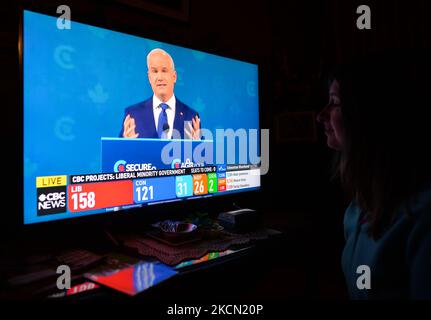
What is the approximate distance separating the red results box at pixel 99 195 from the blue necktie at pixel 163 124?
0.80 ft

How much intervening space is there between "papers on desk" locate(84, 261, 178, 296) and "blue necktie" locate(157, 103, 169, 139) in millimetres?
543

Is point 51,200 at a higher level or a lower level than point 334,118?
lower

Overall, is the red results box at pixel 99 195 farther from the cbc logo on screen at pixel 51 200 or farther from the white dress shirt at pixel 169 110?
the white dress shirt at pixel 169 110

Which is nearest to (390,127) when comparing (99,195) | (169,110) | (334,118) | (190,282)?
(334,118)

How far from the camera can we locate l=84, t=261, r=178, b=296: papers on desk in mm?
854

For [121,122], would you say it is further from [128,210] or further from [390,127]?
[390,127]

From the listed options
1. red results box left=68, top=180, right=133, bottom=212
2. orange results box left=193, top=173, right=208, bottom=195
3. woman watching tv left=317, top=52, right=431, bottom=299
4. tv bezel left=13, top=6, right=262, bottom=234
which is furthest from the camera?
orange results box left=193, top=173, right=208, bottom=195

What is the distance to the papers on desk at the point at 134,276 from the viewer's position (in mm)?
854

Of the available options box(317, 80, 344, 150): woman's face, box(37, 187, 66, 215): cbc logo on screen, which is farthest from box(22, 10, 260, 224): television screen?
box(317, 80, 344, 150): woman's face

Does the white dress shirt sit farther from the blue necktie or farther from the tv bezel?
the tv bezel

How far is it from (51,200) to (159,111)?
531 mm

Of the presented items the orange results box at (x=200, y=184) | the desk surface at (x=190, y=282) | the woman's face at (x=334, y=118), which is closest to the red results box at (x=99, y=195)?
the desk surface at (x=190, y=282)

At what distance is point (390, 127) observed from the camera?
851 millimetres
